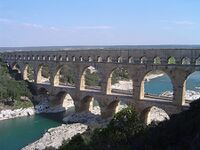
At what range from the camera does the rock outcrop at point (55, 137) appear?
25386 millimetres

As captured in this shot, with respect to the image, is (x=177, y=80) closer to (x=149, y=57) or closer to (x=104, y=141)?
(x=149, y=57)

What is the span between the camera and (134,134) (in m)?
16.7

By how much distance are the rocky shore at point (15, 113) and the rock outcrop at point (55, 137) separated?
9.39m

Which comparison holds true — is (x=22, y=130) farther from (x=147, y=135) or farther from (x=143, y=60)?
(x=147, y=135)

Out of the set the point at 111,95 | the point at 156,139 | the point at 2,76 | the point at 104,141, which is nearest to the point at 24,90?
the point at 2,76

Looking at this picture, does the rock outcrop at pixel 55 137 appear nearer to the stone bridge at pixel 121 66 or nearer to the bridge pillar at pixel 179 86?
the stone bridge at pixel 121 66

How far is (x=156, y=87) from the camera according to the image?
57.1 meters

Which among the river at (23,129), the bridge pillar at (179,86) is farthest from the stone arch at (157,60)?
the river at (23,129)

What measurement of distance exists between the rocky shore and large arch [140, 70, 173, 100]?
1172 cm

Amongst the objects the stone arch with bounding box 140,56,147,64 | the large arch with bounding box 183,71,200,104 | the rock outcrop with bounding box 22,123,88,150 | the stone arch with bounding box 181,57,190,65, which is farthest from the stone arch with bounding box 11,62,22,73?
the stone arch with bounding box 181,57,190,65

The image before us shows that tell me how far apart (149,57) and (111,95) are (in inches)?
205

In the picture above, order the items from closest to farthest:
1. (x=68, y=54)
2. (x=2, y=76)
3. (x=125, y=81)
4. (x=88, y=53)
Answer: (x=88, y=53) < (x=68, y=54) < (x=2, y=76) < (x=125, y=81)

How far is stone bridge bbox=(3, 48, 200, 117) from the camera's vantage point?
2809 centimetres

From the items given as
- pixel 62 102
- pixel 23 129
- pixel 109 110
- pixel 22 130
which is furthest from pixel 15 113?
pixel 109 110
